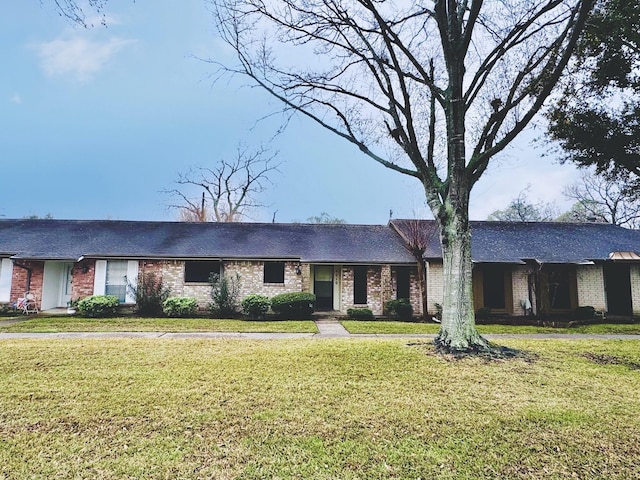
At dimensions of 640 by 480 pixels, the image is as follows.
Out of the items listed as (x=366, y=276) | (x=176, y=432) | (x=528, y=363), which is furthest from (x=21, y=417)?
(x=366, y=276)

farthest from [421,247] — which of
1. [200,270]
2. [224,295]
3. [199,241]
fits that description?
[199,241]

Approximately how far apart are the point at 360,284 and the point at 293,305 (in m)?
3.47

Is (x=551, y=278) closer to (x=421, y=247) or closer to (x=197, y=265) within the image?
(x=421, y=247)

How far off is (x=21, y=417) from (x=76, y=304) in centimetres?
1183

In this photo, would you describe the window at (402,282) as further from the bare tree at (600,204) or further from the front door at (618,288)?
the bare tree at (600,204)

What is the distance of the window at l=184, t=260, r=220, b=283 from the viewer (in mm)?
15281

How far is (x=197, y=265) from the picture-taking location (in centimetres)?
1541

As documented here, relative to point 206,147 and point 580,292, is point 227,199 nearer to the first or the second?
point 206,147

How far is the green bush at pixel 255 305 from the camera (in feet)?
45.3

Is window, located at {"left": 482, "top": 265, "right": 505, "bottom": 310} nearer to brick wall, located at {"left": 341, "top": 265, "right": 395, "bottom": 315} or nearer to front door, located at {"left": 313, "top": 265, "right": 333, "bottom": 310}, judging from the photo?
brick wall, located at {"left": 341, "top": 265, "right": 395, "bottom": 315}

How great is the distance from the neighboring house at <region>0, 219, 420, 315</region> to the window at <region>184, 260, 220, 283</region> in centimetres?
4

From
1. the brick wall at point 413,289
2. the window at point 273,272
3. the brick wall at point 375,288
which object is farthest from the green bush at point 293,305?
the brick wall at point 413,289

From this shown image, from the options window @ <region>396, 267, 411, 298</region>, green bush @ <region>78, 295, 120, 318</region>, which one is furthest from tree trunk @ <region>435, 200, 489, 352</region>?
green bush @ <region>78, 295, 120, 318</region>

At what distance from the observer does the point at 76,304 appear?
13.8 metres
